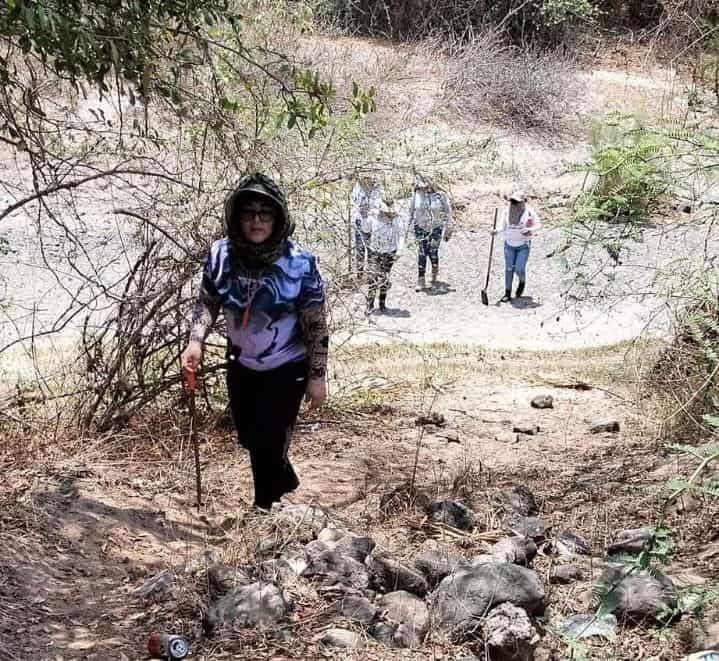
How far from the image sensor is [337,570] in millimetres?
3824

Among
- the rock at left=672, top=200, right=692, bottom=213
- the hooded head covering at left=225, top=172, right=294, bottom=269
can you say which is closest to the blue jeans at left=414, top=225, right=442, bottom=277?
the rock at left=672, top=200, right=692, bottom=213

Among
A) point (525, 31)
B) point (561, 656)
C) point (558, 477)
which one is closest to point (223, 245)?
point (561, 656)

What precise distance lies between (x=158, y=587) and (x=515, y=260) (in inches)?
446

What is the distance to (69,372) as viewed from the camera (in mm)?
6434

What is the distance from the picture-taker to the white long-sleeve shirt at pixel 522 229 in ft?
47.0

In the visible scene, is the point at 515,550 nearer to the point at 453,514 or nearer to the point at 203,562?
the point at 453,514

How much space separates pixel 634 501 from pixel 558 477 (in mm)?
847

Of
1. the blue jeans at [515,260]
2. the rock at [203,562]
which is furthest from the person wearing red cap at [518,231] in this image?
the rock at [203,562]

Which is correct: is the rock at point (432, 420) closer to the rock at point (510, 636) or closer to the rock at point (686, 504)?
→ the rock at point (686, 504)

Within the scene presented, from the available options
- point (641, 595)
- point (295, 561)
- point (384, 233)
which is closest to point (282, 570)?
point (295, 561)

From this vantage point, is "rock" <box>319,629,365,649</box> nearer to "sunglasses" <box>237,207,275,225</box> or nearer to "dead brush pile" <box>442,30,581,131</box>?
"sunglasses" <box>237,207,275,225</box>

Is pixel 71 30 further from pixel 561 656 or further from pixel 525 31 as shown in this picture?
pixel 525 31

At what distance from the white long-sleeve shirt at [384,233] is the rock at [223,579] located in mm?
3610

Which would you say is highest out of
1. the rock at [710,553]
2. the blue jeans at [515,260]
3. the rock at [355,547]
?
the rock at [710,553]
